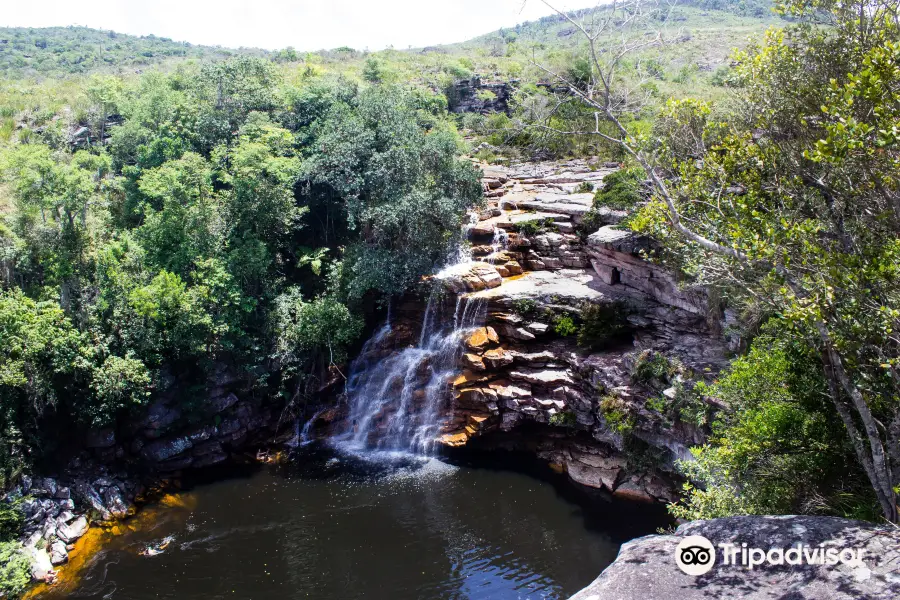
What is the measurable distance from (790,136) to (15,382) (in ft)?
74.7

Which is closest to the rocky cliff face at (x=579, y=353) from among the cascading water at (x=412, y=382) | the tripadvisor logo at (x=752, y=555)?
the cascading water at (x=412, y=382)

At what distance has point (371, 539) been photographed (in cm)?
1819

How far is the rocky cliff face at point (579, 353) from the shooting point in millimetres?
18906

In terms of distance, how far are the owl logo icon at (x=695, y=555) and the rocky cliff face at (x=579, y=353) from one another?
26.3 ft

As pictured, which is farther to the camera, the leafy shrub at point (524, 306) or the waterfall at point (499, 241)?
the waterfall at point (499, 241)

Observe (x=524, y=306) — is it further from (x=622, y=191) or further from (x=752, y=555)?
(x=752, y=555)

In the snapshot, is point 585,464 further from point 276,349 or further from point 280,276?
point 280,276

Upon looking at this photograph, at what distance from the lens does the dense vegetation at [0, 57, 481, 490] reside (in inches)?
810

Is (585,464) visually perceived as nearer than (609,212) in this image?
Yes

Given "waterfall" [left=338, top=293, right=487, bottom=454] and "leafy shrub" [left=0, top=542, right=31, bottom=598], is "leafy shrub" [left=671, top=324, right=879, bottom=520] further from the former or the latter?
"leafy shrub" [left=0, top=542, right=31, bottom=598]

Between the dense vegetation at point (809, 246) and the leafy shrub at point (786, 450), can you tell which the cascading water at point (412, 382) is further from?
the leafy shrub at point (786, 450)

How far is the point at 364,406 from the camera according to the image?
2425 centimetres

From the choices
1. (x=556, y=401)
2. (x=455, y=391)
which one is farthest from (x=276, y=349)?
(x=556, y=401)

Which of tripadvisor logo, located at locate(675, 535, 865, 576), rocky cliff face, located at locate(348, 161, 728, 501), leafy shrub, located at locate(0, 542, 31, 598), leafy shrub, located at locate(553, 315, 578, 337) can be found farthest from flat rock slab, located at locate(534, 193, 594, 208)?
leafy shrub, located at locate(0, 542, 31, 598)
